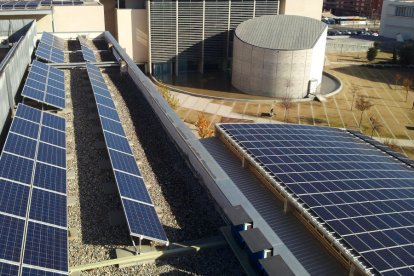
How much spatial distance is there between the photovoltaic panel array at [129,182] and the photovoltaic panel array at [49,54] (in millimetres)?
10112

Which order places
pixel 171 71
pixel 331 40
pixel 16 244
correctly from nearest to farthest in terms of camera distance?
1. pixel 16 244
2. pixel 171 71
3. pixel 331 40

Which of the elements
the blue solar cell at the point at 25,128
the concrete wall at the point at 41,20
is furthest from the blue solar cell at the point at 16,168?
the concrete wall at the point at 41,20

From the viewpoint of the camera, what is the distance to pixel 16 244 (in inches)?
498

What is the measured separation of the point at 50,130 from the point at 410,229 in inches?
668

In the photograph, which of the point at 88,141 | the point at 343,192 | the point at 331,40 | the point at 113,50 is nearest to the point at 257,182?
the point at 343,192

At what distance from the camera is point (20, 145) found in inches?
724

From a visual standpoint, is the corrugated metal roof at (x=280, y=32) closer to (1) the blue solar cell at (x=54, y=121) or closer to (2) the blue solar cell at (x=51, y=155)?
(1) the blue solar cell at (x=54, y=121)

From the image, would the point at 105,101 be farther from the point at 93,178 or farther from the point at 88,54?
the point at 88,54

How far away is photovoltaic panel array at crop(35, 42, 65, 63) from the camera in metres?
33.5

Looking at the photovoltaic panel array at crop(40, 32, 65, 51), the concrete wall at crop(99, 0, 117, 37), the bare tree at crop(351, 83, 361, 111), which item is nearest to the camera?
the photovoltaic panel array at crop(40, 32, 65, 51)

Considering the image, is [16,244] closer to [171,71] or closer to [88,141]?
[88,141]

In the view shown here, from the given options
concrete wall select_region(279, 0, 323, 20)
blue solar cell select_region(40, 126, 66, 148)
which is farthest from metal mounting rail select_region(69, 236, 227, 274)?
concrete wall select_region(279, 0, 323, 20)

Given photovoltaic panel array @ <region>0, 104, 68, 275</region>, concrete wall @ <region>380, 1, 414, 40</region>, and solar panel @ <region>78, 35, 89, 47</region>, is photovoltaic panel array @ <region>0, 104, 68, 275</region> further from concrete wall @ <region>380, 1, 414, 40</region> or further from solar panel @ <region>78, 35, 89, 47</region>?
concrete wall @ <region>380, 1, 414, 40</region>

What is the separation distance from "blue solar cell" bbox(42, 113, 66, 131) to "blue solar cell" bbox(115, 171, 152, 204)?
645cm
